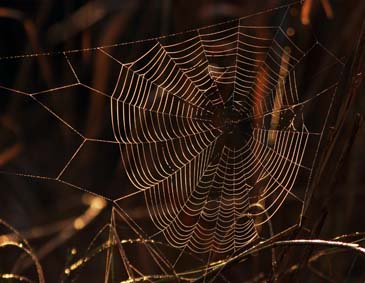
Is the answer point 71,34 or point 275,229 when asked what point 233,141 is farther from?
point 71,34

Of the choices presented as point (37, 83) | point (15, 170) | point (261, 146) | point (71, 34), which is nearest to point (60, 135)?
point (37, 83)

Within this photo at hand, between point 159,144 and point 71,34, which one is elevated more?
point 71,34

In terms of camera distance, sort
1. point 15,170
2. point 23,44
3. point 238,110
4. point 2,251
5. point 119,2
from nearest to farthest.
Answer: point 2,251
point 238,110
point 119,2
point 15,170
point 23,44

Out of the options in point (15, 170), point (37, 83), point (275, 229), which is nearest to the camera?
point (275, 229)

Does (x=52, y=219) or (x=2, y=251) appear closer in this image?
(x=2, y=251)

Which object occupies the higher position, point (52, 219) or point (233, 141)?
point (233, 141)

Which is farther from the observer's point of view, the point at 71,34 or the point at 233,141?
the point at 71,34

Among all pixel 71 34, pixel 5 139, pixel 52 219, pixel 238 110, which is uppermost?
pixel 71 34

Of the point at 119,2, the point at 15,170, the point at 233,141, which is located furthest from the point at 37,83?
the point at 233,141

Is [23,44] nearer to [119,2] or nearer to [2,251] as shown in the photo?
[119,2]
